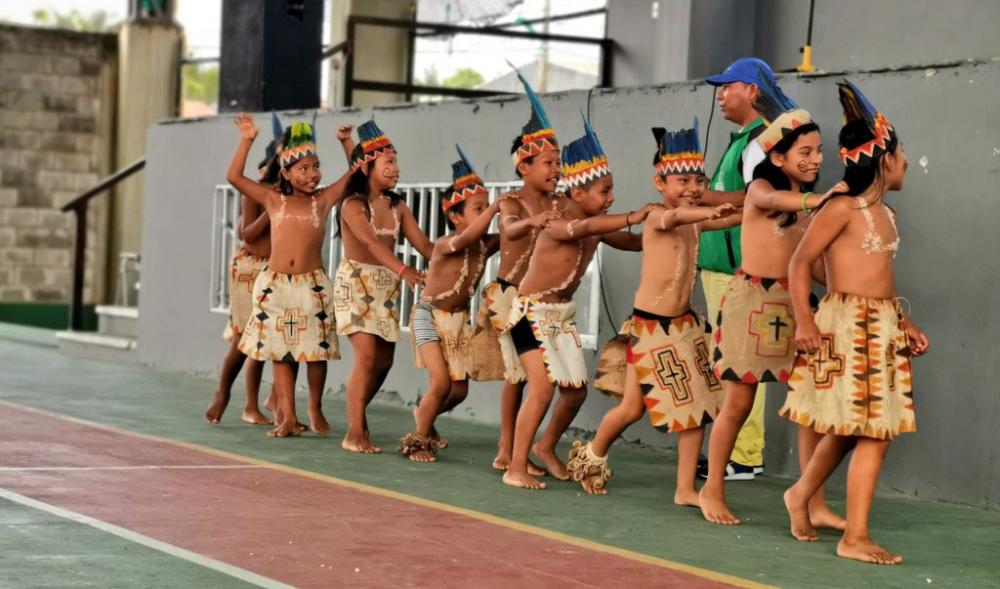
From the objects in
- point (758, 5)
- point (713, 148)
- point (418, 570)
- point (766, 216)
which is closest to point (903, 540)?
point (766, 216)

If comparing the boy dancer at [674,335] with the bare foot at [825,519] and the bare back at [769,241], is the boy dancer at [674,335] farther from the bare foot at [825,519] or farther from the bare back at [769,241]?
the bare foot at [825,519]

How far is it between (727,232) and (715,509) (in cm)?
164

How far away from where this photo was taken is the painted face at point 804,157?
22.3ft

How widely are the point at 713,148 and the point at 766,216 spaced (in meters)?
2.12

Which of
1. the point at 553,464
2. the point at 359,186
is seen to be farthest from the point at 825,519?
the point at 359,186

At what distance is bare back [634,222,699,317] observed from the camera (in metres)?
7.34

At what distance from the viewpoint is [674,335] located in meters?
7.32

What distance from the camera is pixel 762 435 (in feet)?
27.5

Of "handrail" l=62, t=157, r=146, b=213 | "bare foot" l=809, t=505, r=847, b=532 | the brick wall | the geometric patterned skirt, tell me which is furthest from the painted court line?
the brick wall

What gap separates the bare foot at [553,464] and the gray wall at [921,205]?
124cm

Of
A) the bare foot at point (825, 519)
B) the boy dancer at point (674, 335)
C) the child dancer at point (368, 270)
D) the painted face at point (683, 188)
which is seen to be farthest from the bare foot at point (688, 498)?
the child dancer at point (368, 270)

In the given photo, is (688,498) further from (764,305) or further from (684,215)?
(684,215)

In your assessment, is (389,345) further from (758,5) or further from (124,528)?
(758,5)

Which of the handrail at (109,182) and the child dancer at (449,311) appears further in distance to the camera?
the handrail at (109,182)
